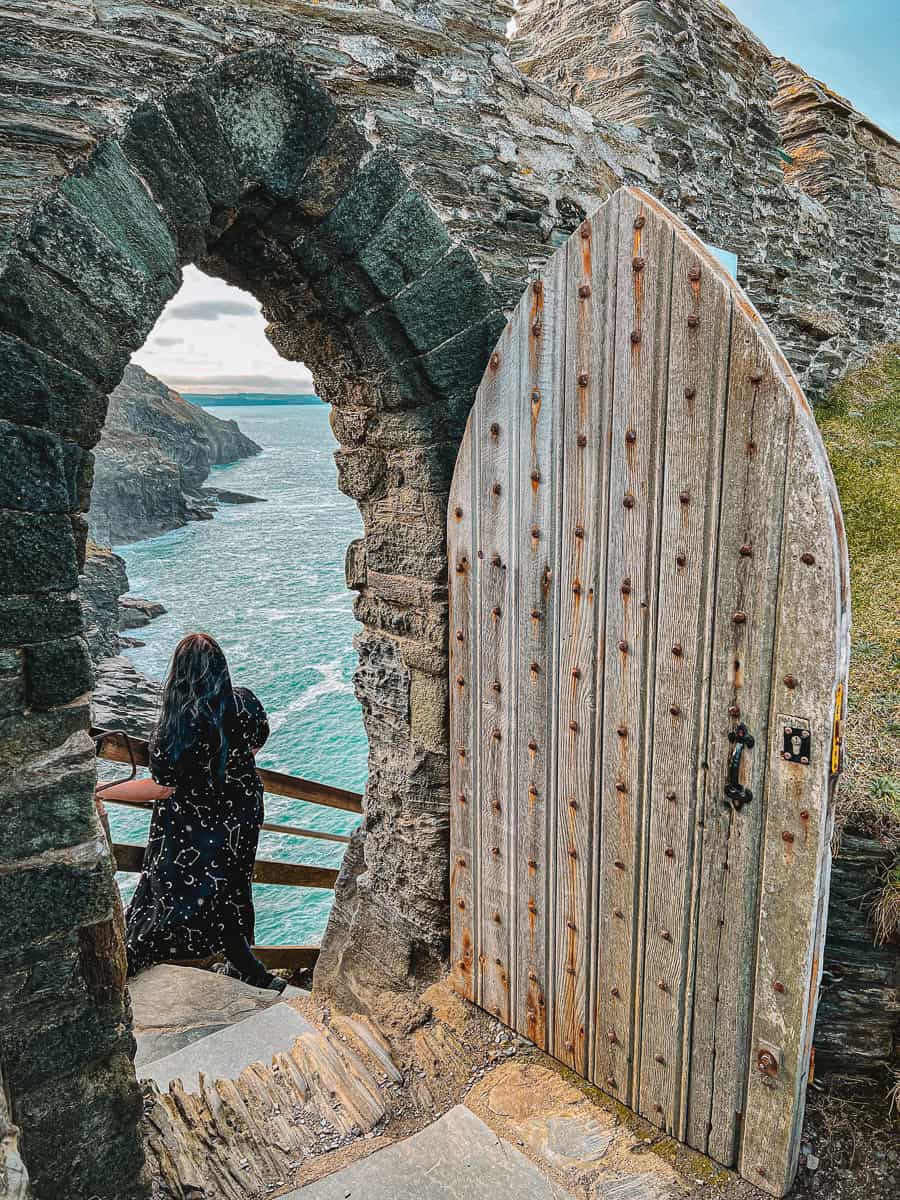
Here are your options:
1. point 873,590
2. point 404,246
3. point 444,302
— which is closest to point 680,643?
point 444,302

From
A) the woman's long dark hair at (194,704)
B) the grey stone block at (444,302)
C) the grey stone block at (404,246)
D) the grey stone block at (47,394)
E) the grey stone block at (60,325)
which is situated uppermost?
the grey stone block at (404,246)

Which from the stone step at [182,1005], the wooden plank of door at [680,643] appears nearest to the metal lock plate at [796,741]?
the wooden plank of door at [680,643]

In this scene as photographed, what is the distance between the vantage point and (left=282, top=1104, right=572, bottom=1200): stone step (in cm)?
232

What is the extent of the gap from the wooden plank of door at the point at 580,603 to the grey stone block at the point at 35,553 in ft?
4.31

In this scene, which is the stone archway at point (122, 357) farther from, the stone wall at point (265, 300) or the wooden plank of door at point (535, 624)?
the wooden plank of door at point (535, 624)

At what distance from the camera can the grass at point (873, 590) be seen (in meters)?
2.53

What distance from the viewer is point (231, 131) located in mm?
2182

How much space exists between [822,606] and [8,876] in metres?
1.99

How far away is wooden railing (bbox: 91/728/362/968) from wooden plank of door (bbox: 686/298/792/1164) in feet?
6.50

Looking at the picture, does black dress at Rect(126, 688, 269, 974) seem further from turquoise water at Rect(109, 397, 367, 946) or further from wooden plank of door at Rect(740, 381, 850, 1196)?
turquoise water at Rect(109, 397, 367, 946)

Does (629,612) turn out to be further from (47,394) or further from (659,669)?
(47,394)

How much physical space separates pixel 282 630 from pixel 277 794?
664 inches

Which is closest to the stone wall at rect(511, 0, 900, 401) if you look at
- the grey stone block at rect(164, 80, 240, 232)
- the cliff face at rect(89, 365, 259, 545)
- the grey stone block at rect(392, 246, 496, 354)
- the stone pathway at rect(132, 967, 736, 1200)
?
the grey stone block at rect(392, 246, 496, 354)

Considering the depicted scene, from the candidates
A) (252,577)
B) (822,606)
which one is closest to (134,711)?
(252,577)
